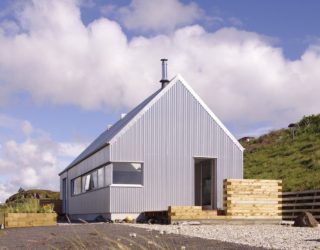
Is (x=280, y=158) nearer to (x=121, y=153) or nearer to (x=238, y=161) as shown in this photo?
(x=238, y=161)

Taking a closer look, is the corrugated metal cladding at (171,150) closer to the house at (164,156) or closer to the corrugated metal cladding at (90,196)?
the house at (164,156)

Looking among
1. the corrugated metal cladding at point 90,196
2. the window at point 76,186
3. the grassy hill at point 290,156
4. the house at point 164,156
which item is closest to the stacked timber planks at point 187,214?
the house at point 164,156

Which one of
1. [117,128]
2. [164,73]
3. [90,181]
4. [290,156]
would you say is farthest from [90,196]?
[290,156]

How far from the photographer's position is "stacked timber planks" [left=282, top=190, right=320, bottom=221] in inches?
905

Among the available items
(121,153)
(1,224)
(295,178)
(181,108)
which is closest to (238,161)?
(181,108)

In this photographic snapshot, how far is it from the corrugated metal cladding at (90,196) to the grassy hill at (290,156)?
968 centimetres

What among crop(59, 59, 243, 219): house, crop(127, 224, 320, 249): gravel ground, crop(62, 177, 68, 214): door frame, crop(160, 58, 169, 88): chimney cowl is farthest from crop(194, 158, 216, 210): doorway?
crop(62, 177, 68, 214): door frame

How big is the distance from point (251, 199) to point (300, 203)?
336 centimetres

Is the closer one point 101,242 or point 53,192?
point 101,242

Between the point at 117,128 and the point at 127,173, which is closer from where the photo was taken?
the point at 127,173

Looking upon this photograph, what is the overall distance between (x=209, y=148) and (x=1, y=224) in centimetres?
911

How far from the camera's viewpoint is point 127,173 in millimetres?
24000

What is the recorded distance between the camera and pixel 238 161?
83.2ft

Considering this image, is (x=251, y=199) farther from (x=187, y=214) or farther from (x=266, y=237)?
(x=266, y=237)
